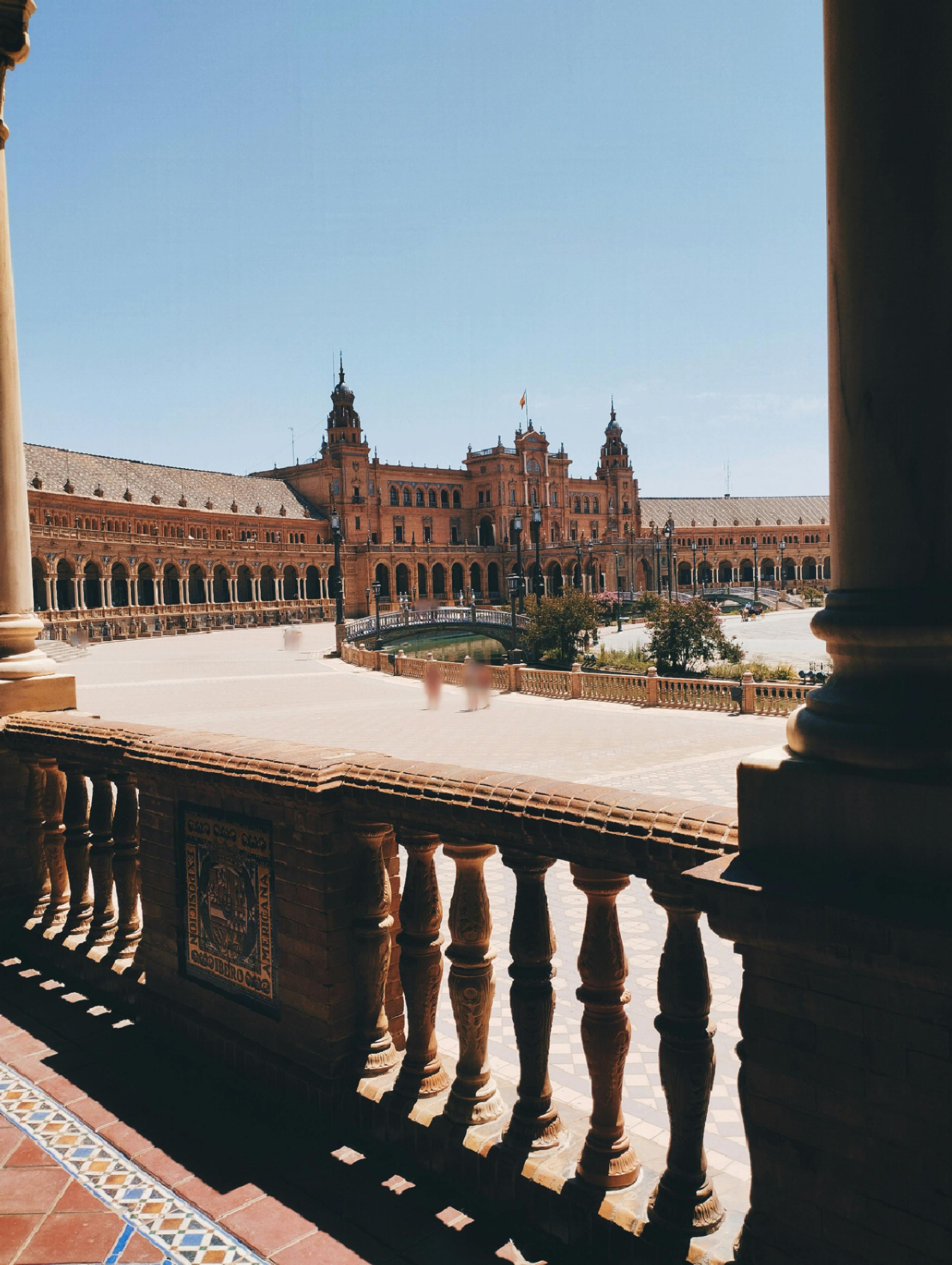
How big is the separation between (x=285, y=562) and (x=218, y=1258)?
75.0 meters

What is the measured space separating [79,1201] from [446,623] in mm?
50673

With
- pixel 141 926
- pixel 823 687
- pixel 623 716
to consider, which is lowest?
pixel 623 716

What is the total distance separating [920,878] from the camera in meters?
2.00

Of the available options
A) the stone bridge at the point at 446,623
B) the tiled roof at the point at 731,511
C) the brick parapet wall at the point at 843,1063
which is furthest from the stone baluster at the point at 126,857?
the tiled roof at the point at 731,511

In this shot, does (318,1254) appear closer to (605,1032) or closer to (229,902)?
(605,1032)

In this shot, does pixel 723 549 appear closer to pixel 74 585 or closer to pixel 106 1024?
pixel 74 585

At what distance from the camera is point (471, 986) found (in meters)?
2.91

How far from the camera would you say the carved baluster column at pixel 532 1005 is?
2711 mm

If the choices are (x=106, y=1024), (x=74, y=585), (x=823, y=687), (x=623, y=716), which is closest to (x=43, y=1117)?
(x=106, y=1024)

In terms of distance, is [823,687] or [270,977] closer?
[823,687]

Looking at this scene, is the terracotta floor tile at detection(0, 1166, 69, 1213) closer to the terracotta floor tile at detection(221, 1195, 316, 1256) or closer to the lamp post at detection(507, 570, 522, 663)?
the terracotta floor tile at detection(221, 1195, 316, 1256)

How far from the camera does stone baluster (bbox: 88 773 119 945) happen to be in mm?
4523

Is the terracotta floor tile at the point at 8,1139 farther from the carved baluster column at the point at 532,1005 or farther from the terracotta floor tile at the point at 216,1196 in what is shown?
the carved baluster column at the point at 532,1005

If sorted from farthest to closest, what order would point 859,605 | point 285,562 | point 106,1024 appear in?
point 285,562 < point 106,1024 < point 859,605
